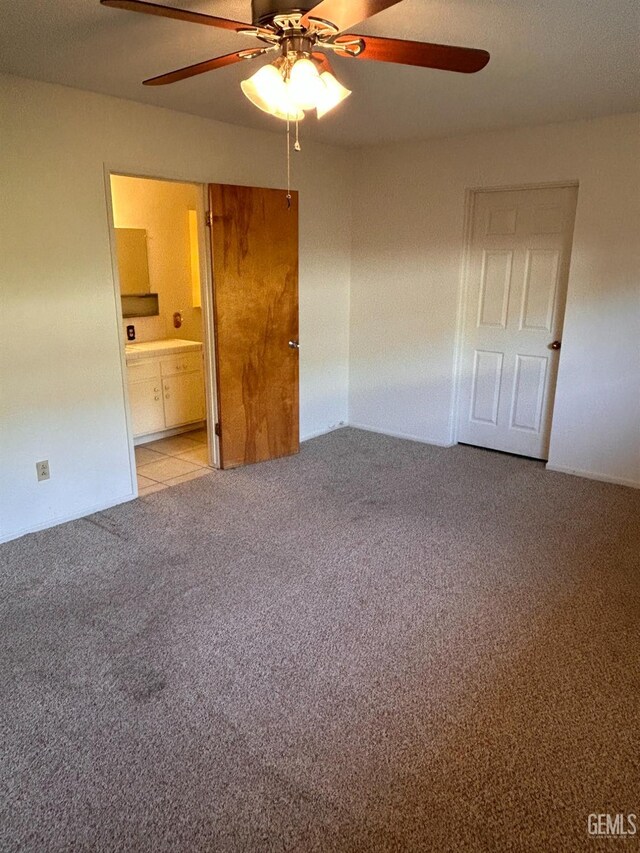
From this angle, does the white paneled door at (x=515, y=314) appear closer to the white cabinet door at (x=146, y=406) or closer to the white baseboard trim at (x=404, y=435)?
the white baseboard trim at (x=404, y=435)

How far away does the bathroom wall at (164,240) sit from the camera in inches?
196

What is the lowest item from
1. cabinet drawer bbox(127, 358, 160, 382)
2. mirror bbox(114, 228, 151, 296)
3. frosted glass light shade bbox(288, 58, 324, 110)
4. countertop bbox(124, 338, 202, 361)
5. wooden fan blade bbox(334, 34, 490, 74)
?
cabinet drawer bbox(127, 358, 160, 382)

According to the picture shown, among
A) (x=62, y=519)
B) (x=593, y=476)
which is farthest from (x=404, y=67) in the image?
(x=62, y=519)

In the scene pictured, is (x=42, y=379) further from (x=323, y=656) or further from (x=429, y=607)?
(x=429, y=607)

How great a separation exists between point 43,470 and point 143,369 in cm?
158

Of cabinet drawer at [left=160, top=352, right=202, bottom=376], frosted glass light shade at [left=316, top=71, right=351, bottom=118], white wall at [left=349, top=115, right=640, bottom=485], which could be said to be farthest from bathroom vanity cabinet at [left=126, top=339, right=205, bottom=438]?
frosted glass light shade at [left=316, top=71, right=351, bottom=118]

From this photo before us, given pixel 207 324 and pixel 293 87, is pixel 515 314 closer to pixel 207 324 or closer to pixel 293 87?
pixel 207 324

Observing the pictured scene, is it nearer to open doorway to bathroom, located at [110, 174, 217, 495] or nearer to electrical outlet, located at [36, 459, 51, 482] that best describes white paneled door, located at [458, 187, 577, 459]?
open doorway to bathroom, located at [110, 174, 217, 495]

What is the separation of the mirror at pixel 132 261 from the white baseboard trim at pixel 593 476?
12.2 feet

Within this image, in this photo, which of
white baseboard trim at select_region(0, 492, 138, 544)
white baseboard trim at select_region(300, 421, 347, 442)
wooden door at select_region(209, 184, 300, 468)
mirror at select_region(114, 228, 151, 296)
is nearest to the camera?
white baseboard trim at select_region(0, 492, 138, 544)

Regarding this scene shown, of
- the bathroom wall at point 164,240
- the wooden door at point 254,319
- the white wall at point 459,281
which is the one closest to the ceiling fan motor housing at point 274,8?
the wooden door at point 254,319

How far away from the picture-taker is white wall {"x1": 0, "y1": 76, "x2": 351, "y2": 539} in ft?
9.99

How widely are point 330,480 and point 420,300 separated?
69.1 inches

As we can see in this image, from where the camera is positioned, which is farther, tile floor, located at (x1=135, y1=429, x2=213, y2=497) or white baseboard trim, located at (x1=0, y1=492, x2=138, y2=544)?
tile floor, located at (x1=135, y1=429, x2=213, y2=497)
